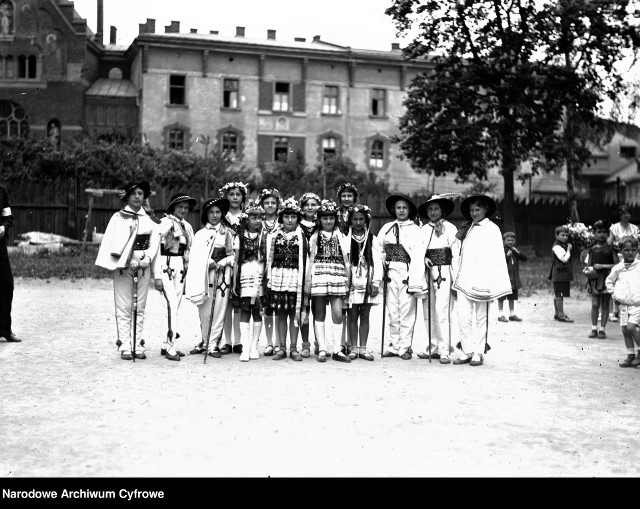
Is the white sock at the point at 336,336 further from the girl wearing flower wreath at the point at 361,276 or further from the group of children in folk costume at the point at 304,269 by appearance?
the girl wearing flower wreath at the point at 361,276

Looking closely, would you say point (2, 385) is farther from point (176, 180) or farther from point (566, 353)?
point (176, 180)

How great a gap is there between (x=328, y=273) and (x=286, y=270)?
54 cm

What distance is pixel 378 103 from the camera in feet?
173

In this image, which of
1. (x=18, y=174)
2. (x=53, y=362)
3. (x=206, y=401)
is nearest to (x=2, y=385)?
(x=53, y=362)

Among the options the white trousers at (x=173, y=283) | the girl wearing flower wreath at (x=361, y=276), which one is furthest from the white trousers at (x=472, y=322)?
the white trousers at (x=173, y=283)

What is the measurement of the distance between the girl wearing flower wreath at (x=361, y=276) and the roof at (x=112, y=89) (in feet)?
139

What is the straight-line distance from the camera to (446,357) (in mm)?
10453

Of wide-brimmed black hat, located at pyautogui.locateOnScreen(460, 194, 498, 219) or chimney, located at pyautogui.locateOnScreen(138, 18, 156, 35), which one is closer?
wide-brimmed black hat, located at pyautogui.locateOnScreen(460, 194, 498, 219)

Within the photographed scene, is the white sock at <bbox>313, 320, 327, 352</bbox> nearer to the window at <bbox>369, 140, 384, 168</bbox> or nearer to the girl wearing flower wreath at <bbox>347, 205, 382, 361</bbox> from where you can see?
the girl wearing flower wreath at <bbox>347, 205, 382, 361</bbox>

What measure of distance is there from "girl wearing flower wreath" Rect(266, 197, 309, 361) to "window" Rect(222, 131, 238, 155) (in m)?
40.3

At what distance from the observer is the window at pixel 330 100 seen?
5184 cm

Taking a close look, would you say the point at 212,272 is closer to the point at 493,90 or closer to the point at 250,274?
the point at 250,274

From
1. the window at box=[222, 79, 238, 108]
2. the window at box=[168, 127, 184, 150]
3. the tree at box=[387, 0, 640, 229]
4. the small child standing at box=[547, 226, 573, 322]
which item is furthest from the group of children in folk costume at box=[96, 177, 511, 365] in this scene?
the window at box=[222, 79, 238, 108]

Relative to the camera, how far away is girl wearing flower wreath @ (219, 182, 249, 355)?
10891 mm
